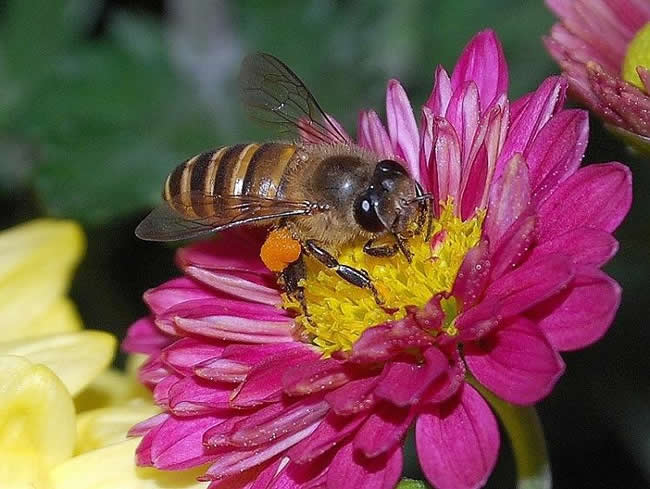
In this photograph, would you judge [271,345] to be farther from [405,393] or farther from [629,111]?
[629,111]

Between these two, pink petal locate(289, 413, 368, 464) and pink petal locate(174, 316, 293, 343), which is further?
pink petal locate(174, 316, 293, 343)

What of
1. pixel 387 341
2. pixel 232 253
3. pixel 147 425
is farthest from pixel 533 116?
pixel 147 425

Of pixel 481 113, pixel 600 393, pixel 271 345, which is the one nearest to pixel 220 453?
pixel 271 345

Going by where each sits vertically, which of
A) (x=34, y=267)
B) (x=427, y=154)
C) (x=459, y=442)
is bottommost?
(x=459, y=442)

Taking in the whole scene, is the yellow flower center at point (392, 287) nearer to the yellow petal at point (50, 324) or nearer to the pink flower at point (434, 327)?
the pink flower at point (434, 327)

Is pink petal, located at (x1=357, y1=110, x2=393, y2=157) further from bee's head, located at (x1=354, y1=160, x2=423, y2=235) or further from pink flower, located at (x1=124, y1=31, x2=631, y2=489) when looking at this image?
bee's head, located at (x1=354, y1=160, x2=423, y2=235)

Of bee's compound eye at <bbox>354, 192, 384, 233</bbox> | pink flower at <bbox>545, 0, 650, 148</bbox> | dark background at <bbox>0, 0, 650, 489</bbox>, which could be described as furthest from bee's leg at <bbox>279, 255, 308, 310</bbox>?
dark background at <bbox>0, 0, 650, 489</bbox>

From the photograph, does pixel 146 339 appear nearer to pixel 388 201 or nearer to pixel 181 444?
pixel 181 444
